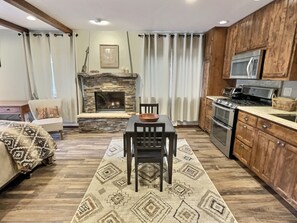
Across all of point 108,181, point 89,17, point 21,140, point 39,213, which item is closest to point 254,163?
point 108,181

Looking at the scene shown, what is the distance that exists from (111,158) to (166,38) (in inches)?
126

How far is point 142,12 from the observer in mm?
3096

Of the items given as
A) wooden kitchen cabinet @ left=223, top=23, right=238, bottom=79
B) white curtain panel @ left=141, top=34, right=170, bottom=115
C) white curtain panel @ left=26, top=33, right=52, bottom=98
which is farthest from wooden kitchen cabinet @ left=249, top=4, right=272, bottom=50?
white curtain panel @ left=26, top=33, right=52, bottom=98

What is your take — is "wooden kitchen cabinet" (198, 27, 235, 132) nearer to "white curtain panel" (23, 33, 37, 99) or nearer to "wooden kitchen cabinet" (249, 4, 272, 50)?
"wooden kitchen cabinet" (249, 4, 272, 50)

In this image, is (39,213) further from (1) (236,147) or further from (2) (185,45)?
(2) (185,45)

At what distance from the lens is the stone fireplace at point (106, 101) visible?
4492 millimetres

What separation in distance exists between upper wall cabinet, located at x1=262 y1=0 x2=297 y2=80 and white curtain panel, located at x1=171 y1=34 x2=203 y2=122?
2.08m

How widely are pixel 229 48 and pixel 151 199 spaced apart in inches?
136

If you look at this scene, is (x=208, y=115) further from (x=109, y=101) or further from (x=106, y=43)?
(x=106, y=43)

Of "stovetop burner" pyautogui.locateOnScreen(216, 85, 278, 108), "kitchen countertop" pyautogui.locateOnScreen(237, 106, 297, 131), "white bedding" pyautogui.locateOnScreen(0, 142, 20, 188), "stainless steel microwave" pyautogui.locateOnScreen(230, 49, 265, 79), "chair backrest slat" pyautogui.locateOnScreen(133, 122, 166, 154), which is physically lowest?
"white bedding" pyautogui.locateOnScreen(0, 142, 20, 188)

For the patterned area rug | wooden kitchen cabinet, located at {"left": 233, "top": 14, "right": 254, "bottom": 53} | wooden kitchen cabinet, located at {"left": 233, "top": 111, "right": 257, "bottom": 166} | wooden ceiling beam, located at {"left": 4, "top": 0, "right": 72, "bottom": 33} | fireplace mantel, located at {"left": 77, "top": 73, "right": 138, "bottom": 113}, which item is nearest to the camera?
the patterned area rug

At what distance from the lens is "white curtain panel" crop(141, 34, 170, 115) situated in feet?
15.0

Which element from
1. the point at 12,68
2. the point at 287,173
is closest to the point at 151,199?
the point at 287,173

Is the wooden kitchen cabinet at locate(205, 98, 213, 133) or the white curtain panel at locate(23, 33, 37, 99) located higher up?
the white curtain panel at locate(23, 33, 37, 99)
